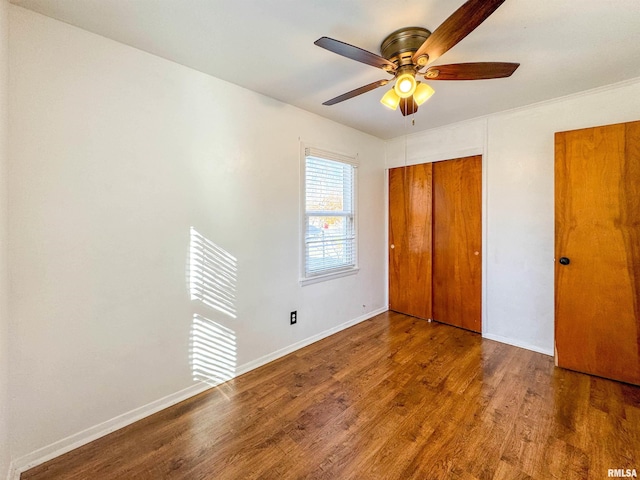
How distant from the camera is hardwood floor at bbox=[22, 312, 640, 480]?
1453 mm

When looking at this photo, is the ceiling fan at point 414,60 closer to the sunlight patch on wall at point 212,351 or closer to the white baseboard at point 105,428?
the sunlight patch on wall at point 212,351

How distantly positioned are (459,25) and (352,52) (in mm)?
487

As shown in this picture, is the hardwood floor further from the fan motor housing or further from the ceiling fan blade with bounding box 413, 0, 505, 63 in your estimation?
the fan motor housing

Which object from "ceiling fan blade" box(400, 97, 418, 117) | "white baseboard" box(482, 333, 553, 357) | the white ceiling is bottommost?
"white baseboard" box(482, 333, 553, 357)

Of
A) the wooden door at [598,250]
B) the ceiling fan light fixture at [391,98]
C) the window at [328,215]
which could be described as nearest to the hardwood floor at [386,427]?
the wooden door at [598,250]

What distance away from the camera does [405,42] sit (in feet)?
5.28

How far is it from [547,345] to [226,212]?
332 cm

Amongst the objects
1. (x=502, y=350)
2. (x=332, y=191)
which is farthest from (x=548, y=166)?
(x=332, y=191)

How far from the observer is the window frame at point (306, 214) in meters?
2.81

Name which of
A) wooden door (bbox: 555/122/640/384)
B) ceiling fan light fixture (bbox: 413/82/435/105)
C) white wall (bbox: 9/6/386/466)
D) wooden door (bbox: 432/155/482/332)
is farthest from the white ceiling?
wooden door (bbox: 432/155/482/332)

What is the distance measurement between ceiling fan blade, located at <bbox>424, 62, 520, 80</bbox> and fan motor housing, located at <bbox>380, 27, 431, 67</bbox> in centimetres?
17

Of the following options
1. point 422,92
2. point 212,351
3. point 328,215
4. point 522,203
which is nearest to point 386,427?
point 212,351

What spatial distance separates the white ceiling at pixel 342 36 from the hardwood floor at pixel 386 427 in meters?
2.43

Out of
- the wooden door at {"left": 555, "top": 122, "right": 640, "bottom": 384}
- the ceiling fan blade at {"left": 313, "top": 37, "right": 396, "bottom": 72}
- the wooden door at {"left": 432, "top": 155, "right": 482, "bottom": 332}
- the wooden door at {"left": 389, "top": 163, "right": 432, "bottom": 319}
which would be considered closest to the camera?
the ceiling fan blade at {"left": 313, "top": 37, "right": 396, "bottom": 72}
